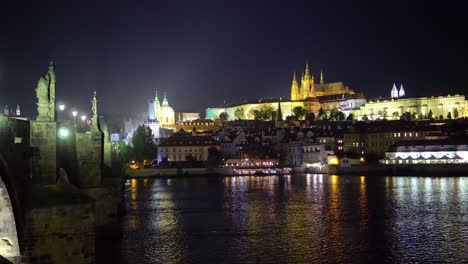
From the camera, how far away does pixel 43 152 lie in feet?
53.3

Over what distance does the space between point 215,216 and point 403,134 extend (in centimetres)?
7807

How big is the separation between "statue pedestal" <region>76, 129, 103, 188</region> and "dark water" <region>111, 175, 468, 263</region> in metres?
3.73

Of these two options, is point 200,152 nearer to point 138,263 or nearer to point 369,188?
point 369,188

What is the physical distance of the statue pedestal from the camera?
22.7 meters

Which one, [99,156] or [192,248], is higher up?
[99,156]

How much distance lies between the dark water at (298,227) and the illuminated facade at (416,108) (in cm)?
12311

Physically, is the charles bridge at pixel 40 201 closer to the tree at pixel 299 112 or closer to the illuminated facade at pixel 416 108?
the illuminated facade at pixel 416 108

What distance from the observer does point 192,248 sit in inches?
1085

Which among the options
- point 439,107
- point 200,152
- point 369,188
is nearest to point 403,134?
point 200,152

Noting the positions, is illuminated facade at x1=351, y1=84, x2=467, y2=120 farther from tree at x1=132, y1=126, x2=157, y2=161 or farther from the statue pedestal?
the statue pedestal

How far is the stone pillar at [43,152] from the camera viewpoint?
52.9 ft

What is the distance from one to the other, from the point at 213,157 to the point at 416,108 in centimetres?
9398

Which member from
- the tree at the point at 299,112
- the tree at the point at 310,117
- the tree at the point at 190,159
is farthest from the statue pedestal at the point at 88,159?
the tree at the point at 299,112

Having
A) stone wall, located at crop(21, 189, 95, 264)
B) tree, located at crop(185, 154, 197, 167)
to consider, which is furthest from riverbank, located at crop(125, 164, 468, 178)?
stone wall, located at crop(21, 189, 95, 264)
